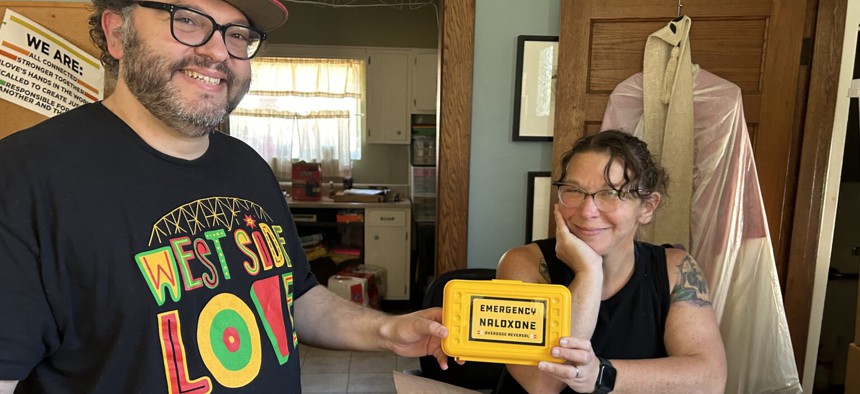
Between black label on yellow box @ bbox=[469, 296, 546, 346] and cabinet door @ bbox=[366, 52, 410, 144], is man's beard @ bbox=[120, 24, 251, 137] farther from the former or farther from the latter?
cabinet door @ bbox=[366, 52, 410, 144]

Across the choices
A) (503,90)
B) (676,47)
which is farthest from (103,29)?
(676,47)

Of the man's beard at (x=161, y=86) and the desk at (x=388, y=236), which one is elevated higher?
the man's beard at (x=161, y=86)

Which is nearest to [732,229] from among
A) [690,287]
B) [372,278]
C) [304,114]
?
[690,287]

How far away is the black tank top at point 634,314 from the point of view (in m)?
1.27

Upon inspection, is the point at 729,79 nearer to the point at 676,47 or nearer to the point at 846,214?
the point at 676,47

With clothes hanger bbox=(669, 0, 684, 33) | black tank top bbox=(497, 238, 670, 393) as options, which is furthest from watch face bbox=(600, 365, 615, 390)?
clothes hanger bbox=(669, 0, 684, 33)

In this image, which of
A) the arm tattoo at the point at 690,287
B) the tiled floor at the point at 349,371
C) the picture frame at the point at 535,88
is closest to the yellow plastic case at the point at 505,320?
the arm tattoo at the point at 690,287

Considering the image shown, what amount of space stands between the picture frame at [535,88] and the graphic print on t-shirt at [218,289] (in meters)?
1.35

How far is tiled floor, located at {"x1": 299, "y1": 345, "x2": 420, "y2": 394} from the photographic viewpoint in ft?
9.53

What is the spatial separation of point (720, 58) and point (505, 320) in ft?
5.23

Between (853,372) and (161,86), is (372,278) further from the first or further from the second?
(161,86)

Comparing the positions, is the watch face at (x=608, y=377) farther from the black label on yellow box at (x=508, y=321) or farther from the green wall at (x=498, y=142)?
the green wall at (x=498, y=142)

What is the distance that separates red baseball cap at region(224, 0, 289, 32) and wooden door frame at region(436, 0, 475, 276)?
108cm

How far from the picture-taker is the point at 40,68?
151cm
